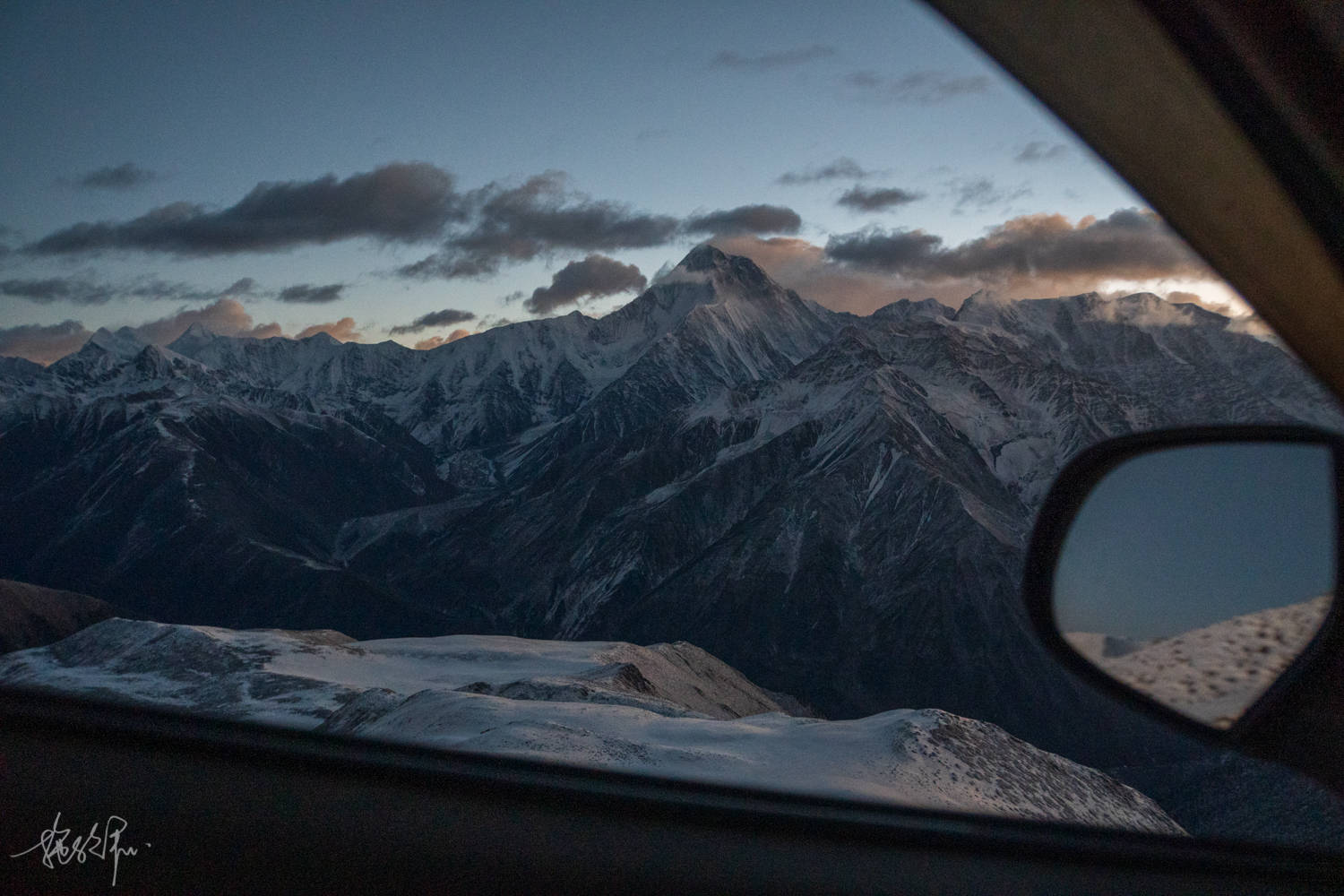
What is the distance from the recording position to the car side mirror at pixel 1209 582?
63.0 inches

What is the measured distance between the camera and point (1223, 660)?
5.39 feet

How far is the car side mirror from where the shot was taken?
1.60 metres

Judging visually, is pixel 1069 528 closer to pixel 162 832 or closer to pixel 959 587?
pixel 162 832

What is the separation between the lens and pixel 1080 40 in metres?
1.95

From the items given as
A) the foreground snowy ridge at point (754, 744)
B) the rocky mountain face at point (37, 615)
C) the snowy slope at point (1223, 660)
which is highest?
the snowy slope at point (1223, 660)

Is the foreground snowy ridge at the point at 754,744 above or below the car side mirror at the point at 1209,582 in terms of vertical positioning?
below
